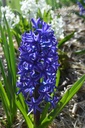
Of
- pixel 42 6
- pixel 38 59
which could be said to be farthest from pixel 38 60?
pixel 42 6

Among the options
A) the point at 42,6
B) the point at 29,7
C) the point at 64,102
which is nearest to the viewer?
the point at 64,102

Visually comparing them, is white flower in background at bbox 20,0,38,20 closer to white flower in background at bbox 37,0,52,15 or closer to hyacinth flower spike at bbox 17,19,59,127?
white flower in background at bbox 37,0,52,15

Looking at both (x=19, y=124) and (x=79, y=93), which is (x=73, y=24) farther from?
(x=19, y=124)

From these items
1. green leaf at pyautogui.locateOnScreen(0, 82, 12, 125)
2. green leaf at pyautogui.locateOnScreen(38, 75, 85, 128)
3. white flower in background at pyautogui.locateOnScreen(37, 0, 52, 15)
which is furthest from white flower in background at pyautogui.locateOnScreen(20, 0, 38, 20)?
green leaf at pyautogui.locateOnScreen(38, 75, 85, 128)

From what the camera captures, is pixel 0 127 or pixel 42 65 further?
pixel 0 127

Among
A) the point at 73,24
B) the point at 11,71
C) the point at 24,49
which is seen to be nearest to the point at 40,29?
the point at 24,49

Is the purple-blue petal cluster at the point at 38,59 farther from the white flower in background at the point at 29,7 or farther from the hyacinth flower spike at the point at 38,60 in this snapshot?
the white flower in background at the point at 29,7

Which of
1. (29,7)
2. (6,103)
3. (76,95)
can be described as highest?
(29,7)

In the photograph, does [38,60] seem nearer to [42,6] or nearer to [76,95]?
[76,95]
